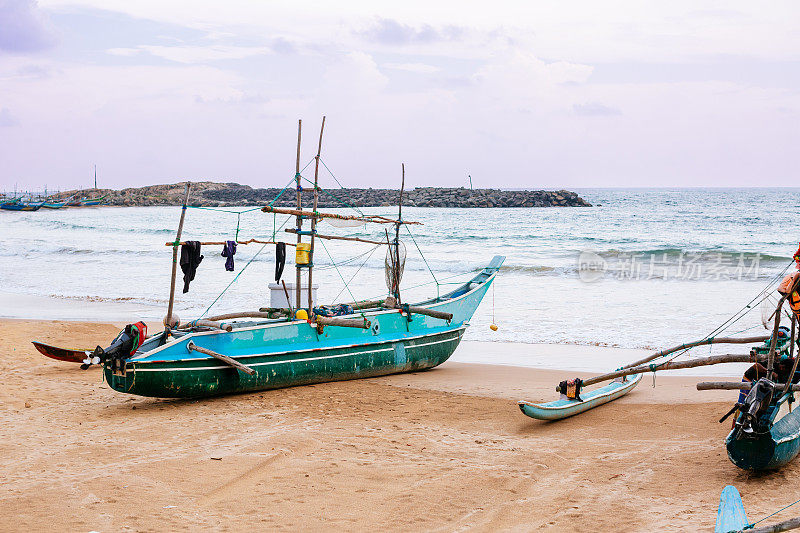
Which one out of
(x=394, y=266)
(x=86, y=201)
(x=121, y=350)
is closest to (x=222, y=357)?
(x=121, y=350)

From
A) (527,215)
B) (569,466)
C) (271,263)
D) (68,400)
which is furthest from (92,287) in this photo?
(527,215)

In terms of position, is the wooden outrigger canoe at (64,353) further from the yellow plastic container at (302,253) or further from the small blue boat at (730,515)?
the small blue boat at (730,515)

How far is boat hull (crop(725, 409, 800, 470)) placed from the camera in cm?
596

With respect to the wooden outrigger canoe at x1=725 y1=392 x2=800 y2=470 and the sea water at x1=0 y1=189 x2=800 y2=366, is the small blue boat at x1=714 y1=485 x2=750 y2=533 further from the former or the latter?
the sea water at x1=0 y1=189 x2=800 y2=366

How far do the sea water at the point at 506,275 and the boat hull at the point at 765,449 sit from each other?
17.4 feet

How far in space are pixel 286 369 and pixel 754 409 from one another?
5.41m

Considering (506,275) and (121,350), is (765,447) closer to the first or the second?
(121,350)

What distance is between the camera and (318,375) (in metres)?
9.72

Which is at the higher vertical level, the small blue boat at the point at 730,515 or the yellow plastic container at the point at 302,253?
the yellow plastic container at the point at 302,253

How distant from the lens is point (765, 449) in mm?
5965

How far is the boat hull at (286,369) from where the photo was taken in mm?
8328

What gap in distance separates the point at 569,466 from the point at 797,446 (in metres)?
1.88

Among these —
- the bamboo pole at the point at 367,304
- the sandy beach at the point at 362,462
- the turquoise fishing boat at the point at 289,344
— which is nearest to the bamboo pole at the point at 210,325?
the turquoise fishing boat at the point at 289,344

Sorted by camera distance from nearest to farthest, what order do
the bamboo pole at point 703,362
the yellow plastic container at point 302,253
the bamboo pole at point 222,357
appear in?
the bamboo pole at point 703,362, the bamboo pole at point 222,357, the yellow plastic container at point 302,253
